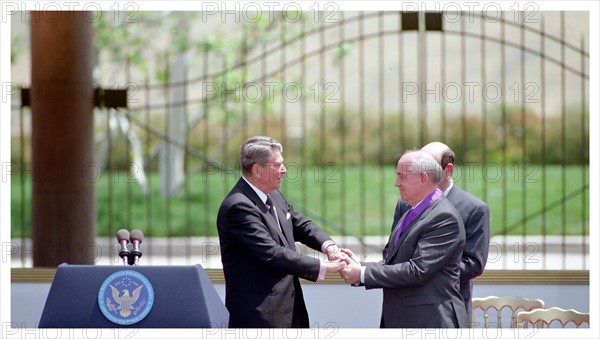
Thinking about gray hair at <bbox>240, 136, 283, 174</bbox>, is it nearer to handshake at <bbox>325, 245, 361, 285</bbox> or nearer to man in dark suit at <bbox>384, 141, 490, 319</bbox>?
handshake at <bbox>325, 245, 361, 285</bbox>

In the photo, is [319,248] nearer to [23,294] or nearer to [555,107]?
[23,294]

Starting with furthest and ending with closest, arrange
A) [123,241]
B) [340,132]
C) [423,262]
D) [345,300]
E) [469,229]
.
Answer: [340,132], [345,300], [469,229], [423,262], [123,241]

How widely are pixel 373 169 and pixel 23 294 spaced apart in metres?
10.7

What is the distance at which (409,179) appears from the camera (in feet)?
14.0

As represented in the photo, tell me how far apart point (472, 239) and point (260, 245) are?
994mm

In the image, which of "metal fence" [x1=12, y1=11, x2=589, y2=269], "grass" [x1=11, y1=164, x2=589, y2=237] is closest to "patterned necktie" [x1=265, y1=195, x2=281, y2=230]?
"metal fence" [x1=12, y1=11, x2=589, y2=269]

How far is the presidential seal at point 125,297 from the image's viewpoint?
3668mm

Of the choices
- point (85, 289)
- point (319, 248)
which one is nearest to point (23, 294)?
point (319, 248)

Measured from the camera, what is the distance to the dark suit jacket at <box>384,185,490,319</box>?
4.54 meters

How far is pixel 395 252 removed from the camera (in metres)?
4.29

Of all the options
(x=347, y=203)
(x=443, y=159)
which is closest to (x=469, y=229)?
(x=443, y=159)

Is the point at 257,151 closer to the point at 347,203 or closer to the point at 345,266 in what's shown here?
the point at 345,266

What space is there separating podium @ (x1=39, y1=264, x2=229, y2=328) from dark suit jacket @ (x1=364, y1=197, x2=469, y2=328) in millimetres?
846

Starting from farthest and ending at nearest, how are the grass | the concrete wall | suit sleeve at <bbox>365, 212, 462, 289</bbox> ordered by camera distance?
the grass
the concrete wall
suit sleeve at <bbox>365, 212, 462, 289</bbox>
